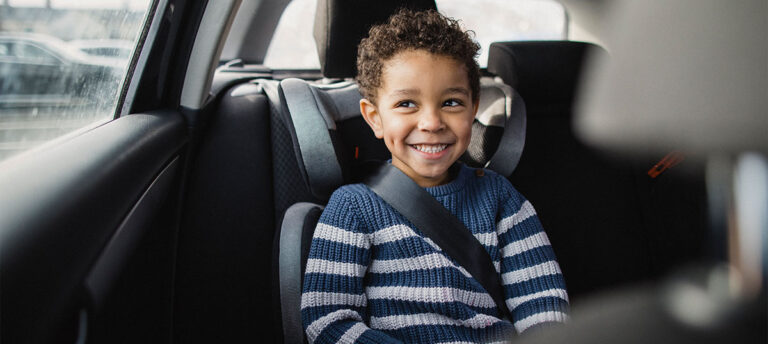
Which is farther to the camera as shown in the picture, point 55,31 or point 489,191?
point 489,191

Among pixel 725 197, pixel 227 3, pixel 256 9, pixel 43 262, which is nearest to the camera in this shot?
pixel 725 197

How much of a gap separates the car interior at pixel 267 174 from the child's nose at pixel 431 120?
10.7 inches

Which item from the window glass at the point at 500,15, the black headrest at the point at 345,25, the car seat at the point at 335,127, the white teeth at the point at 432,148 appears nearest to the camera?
the white teeth at the point at 432,148

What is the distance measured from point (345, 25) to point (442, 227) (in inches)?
27.1

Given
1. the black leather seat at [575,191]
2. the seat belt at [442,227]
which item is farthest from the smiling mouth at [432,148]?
the black leather seat at [575,191]

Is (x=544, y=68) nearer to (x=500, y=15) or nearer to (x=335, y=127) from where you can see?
(x=335, y=127)

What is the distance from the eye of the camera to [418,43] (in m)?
1.20

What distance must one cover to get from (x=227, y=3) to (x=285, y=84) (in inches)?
10.0

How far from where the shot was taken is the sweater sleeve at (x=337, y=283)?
1.06m

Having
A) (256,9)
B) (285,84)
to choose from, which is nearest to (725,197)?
(285,84)

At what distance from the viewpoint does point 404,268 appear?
1.16m

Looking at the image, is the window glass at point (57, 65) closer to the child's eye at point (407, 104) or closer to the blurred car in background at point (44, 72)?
the blurred car in background at point (44, 72)

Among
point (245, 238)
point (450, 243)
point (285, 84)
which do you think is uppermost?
point (285, 84)

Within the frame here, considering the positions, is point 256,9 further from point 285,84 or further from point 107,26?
point 107,26
